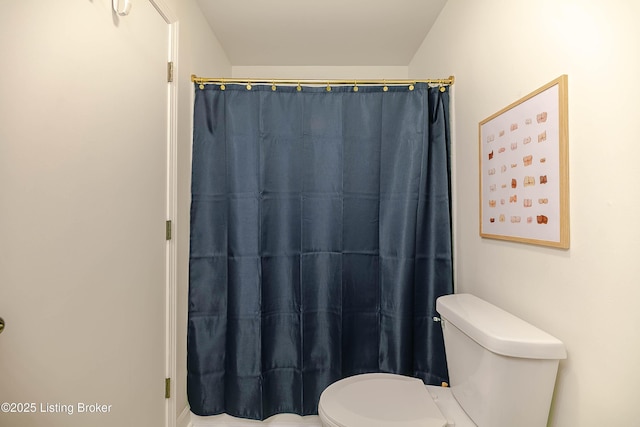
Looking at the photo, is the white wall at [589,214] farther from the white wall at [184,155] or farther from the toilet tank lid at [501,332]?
the white wall at [184,155]

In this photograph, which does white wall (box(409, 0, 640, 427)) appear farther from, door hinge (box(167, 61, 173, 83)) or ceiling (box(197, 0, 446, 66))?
door hinge (box(167, 61, 173, 83))

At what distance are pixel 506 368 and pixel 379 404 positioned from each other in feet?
1.69

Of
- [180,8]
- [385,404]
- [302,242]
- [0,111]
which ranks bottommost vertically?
[385,404]

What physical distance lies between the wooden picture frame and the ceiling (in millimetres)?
1026

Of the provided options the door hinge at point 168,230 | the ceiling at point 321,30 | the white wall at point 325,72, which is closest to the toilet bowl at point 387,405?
the door hinge at point 168,230

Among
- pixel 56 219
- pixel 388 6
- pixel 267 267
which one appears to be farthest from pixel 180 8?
pixel 267 267

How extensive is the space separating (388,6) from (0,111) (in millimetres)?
1862

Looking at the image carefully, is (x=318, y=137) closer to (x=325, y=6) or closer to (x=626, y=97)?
(x=325, y=6)

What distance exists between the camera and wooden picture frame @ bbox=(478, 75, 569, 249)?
93 centimetres

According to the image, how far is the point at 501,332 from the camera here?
37.8 inches

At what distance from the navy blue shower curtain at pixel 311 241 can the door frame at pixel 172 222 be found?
5.9 inches

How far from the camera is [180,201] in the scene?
5.32 feet

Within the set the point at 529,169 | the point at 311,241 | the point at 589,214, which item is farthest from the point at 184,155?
the point at 589,214

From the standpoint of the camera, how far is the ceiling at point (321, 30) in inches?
72.6
